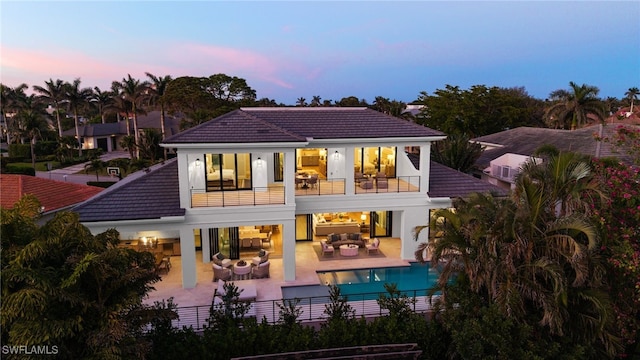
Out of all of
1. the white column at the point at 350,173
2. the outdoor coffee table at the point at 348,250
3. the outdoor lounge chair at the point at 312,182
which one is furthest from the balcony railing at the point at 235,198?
the outdoor coffee table at the point at 348,250

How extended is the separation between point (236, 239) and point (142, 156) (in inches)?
1221

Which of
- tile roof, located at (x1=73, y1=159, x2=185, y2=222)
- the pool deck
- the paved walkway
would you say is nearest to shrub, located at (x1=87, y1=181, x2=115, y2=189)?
the paved walkway

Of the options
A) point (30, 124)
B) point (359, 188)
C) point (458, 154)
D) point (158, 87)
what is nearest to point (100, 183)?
point (158, 87)

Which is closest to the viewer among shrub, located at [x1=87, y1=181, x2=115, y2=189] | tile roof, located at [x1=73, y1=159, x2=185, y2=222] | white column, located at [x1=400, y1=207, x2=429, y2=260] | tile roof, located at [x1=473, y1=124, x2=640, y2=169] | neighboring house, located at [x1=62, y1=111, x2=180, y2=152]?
tile roof, located at [x1=73, y1=159, x2=185, y2=222]

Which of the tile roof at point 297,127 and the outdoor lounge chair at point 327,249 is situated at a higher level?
the tile roof at point 297,127

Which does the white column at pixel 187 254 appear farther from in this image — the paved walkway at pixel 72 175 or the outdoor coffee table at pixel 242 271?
the paved walkway at pixel 72 175

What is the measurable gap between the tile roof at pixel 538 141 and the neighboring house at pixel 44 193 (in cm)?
2941

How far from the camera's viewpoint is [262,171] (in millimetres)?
20438

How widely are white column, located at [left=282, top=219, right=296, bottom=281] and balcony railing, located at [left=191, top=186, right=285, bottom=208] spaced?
1.08m

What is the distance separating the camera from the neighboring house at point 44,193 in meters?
20.7

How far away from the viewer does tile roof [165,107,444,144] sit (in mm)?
17172

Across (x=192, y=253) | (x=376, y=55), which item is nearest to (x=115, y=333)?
(x=192, y=253)

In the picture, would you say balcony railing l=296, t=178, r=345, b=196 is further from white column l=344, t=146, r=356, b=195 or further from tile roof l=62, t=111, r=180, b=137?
tile roof l=62, t=111, r=180, b=137

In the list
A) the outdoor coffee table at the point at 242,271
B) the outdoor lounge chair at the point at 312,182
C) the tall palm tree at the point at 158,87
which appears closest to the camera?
the outdoor coffee table at the point at 242,271
